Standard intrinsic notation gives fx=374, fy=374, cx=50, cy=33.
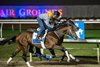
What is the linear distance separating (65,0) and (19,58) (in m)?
16.0

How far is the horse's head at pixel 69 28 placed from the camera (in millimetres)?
9750

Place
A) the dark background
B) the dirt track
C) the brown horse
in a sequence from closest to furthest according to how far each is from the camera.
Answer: the brown horse
the dirt track
the dark background

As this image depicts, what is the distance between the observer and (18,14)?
25234 millimetres

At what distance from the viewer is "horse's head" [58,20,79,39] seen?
9750 mm

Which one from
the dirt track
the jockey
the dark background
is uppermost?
the jockey

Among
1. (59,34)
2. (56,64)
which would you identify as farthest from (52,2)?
(59,34)

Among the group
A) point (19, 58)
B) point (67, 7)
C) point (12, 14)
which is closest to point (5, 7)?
point (12, 14)

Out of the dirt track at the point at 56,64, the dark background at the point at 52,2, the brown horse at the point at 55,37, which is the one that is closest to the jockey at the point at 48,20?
the brown horse at the point at 55,37

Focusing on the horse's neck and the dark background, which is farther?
the dark background

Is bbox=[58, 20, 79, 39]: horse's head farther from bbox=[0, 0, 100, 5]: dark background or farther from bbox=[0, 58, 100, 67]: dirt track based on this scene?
bbox=[0, 0, 100, 5]: dark background

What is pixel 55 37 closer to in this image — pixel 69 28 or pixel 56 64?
pixel 69 28

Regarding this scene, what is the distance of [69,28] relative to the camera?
979 centimetres

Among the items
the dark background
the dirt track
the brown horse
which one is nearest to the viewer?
the brown horse

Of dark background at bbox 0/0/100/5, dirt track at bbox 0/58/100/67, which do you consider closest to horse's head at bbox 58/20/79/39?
dirt track at bbox 0/58/100/67
